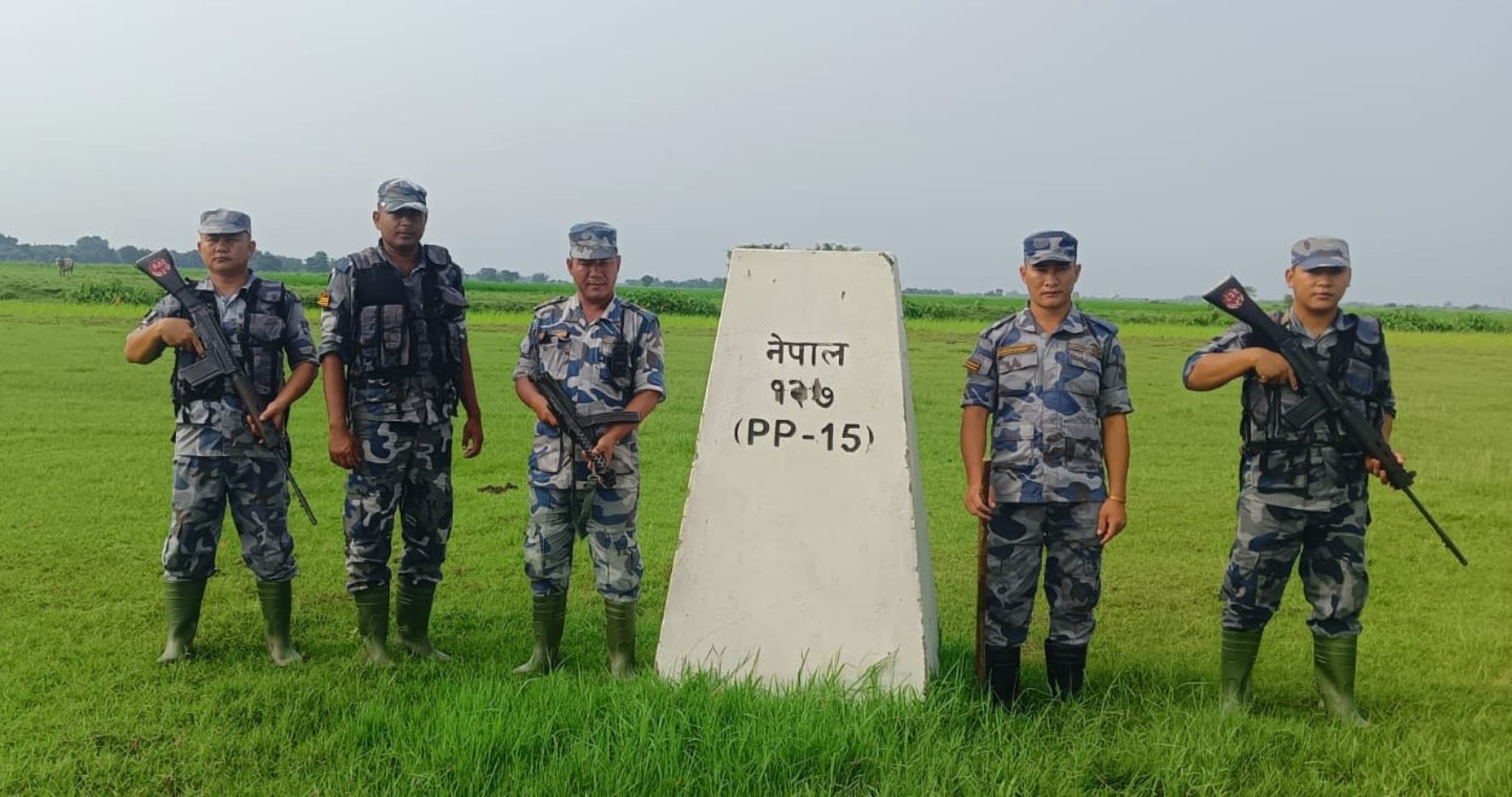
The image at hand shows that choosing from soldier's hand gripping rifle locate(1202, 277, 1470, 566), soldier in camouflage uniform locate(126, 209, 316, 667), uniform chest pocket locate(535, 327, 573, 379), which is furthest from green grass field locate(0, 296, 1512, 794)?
uniform chest pocket locate(535, 327, 573, 379)

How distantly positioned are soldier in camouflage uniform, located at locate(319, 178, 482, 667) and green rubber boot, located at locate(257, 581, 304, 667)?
0.28 meters

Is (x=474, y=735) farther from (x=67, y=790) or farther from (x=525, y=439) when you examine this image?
(x=525, y=439)

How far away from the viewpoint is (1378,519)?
792cm

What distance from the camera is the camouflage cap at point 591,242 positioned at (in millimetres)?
4258

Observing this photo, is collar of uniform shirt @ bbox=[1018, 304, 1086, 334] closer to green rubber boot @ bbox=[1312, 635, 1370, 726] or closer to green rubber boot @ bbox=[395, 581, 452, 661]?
green rubber boot @ bbox=[1312, 635, 1370, 726]

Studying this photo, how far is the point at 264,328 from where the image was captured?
175 inches

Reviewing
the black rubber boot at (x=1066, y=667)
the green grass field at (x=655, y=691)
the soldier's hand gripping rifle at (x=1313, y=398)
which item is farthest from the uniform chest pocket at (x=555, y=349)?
the soldier's hand gripping rifle at (x=1313, y=398)

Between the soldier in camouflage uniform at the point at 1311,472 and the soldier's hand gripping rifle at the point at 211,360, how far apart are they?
11.9 ft

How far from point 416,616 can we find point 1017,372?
274 centimetres

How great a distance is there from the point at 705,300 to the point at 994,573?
50139 millimetres

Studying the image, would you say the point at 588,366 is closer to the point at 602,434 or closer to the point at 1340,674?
the point at 602,434

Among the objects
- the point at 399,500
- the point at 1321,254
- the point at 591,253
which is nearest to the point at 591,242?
the point at 591,253

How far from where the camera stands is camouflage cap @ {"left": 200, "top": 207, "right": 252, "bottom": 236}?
4316 millimetres

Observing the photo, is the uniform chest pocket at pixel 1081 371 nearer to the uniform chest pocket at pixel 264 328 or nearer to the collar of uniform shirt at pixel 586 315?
the collar of uniform shirt at pixel 586 315
